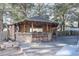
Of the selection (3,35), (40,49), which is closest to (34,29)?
(40,49)

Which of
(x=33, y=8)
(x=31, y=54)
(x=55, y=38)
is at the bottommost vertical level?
(x=31, y=54)

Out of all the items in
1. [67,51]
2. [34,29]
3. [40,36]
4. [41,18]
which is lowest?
[67,51]

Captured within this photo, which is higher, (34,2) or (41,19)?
(34,2)

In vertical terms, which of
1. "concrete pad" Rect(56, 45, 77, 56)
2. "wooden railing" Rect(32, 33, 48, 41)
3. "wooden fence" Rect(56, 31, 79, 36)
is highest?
"wooden fence" Rect(56, 31, 79, 36)

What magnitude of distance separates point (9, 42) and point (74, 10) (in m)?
1.16

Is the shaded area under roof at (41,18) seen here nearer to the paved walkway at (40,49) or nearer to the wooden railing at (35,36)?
the wooden railing at (35,36)

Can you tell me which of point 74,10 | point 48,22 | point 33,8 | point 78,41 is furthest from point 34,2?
point 78,41

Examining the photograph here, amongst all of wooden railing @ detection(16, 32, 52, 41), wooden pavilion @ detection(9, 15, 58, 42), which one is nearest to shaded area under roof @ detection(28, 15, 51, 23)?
wooden pavilion @ detection(9, 15, 58, 42)

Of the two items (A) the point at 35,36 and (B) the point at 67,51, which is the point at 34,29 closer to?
(A) the point at 35,36

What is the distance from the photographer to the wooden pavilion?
3716 millimetres

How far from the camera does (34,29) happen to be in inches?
147

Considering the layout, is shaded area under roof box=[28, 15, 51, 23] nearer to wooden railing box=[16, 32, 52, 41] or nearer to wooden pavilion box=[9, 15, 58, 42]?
wooden pavilion box=[9, 15, 58, 42]

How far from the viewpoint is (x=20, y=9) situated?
3.74 metres

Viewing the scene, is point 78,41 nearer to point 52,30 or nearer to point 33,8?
point 52,30
